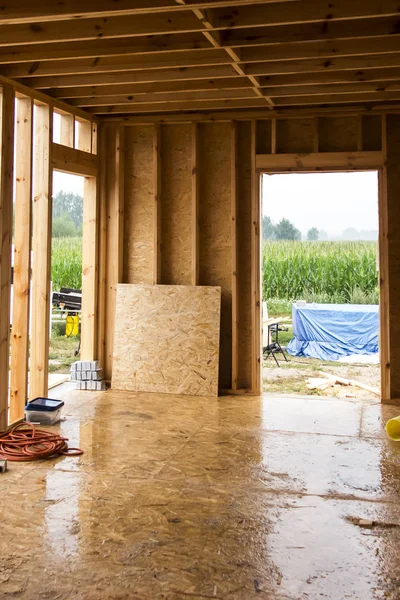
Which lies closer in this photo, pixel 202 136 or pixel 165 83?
pixel 165 83

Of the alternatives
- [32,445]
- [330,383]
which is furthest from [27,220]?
[330,383]

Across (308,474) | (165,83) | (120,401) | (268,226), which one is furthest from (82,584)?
(268,226)

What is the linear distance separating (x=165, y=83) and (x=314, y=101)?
5.41ft

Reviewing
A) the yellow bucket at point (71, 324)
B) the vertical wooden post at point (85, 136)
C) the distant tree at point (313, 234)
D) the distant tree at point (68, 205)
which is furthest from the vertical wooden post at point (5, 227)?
the distant tree at point (313, 234)

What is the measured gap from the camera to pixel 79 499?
160 inches

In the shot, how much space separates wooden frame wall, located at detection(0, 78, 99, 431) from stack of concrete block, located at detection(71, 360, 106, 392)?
115 centimetres

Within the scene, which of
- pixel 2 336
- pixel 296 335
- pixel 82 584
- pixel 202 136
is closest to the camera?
pixel 82 584

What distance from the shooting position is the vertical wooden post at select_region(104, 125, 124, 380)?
7.79 meters

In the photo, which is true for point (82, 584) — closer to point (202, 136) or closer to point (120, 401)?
point (120, 401)

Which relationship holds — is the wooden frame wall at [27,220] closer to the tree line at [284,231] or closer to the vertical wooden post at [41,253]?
the vertical wooden post at [41,253]

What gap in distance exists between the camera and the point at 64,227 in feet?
43.9

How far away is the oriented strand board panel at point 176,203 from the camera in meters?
7.66

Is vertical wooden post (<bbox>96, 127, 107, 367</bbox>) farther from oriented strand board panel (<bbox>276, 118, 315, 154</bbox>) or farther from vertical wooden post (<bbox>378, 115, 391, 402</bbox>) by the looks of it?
vertical wooden post (<bbox>378, 115, 391, 402</bbox>)

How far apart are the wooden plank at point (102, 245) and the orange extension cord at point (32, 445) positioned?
228 cm
